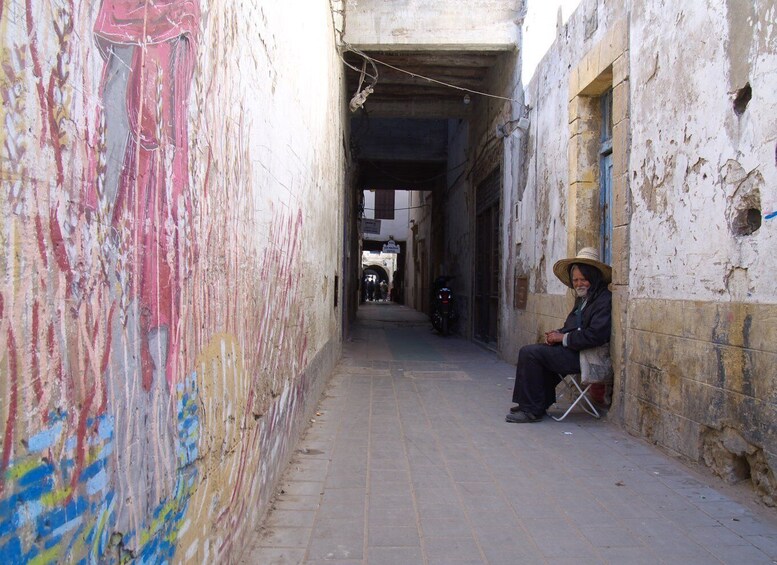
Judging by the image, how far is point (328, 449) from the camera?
448 centimetres

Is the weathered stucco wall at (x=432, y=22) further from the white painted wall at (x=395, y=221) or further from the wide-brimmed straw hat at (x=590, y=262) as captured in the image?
the white painted wall at (x=395, y=221)

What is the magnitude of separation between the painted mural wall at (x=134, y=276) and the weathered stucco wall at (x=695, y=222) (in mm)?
2739

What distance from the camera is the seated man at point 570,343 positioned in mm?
5316

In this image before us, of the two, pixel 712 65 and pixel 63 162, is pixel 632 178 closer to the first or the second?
pixel 712 65

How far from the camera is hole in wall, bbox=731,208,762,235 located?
3531mm

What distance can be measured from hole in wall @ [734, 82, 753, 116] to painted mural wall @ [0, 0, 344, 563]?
8.99 feet

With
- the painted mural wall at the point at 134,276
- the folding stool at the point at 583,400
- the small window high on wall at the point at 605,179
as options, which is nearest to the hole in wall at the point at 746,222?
the folding stool at the point at 583,400

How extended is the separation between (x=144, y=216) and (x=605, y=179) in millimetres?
5465

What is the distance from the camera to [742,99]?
3605 mm

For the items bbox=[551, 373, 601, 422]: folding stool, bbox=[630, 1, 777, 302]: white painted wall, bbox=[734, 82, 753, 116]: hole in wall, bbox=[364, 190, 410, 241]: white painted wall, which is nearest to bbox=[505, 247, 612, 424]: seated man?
bbox=[551, 373, 601, 422]: folding stool

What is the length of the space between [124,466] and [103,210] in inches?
24.5

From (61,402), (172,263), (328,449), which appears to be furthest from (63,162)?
(328,449)

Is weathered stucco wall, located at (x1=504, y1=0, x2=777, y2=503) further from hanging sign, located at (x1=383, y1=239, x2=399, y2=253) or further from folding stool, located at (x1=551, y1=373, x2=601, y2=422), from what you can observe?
hanging sign, located at (x1=383, y1=239, x2=399, y2=253)

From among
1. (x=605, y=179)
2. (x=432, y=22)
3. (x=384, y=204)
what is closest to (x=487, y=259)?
(x=432, y=22)
